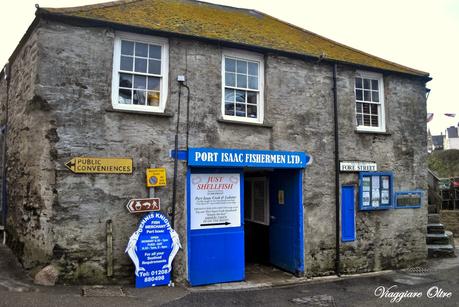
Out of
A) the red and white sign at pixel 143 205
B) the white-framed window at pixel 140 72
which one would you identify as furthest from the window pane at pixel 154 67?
the red and white sign at pixel 143 205

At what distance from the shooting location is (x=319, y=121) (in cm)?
990

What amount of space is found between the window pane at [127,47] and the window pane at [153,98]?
98 centimetres

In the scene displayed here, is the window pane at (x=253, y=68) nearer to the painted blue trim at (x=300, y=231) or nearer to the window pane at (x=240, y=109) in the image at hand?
the window pane at (x=240, y=109)

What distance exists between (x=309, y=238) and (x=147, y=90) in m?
5.35

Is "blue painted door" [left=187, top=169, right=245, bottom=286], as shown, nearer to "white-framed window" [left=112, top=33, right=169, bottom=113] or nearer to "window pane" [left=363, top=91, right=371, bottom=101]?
"white-framed window" [left=112, top=33, right=169, bottom=113]

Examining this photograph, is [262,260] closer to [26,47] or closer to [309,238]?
[309,238]

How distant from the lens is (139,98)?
322 inches

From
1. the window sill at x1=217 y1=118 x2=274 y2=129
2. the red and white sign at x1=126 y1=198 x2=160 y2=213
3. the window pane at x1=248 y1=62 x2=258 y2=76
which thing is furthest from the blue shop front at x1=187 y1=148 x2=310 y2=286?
the window pane at x1=248 y1=62 x2=258 y2=76

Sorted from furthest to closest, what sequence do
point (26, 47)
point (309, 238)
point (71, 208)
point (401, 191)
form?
point (401, 191), point (309, 238), point (26, 47), point (71, 208)

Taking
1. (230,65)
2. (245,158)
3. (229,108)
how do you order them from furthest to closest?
1. (230,65)
2. (229,108)
3. (245,158)

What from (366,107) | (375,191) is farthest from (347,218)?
(366,107)

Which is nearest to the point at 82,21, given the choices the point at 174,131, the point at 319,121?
the point at 174,131

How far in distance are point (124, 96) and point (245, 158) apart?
3043mm

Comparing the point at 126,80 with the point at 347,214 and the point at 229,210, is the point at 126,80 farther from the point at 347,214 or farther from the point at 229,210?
the point at 347,214
